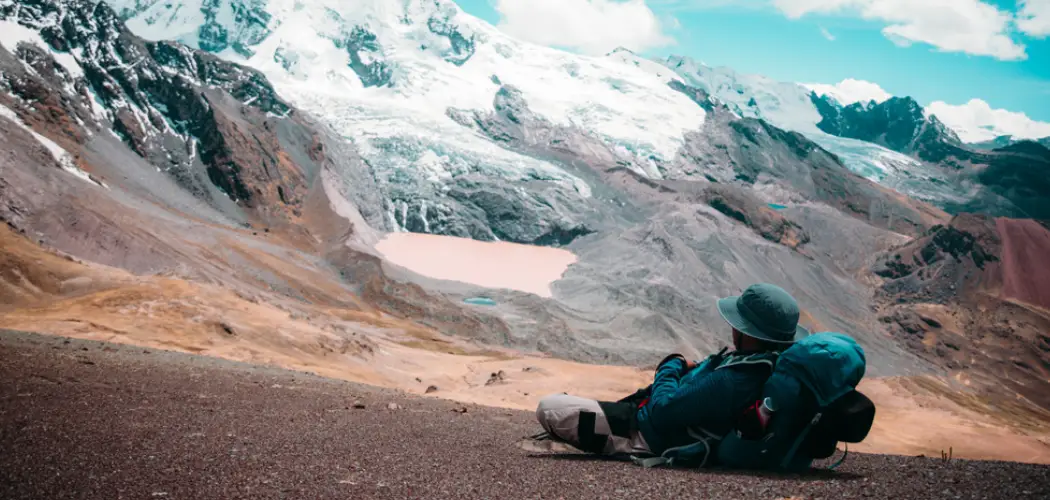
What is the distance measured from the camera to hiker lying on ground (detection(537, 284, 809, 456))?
15.3 feet

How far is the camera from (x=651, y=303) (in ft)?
206

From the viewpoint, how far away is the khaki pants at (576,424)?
17.6 feet

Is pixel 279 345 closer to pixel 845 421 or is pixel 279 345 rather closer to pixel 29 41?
pixel 845 421

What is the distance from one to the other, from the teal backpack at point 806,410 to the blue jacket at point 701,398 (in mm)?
96

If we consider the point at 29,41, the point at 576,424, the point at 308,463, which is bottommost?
the point at 308,463

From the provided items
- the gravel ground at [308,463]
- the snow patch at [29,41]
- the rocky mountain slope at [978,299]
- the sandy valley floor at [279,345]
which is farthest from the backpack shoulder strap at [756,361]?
the rocky mountain slope at [978,299]

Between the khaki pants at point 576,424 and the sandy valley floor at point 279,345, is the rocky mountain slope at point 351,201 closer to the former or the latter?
the sandy valley floor at point 279,345

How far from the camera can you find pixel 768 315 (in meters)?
4.83

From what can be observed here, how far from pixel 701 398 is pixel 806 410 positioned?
0.67 meters

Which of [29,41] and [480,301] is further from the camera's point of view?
[480,301]

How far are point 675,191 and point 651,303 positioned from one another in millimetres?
56944

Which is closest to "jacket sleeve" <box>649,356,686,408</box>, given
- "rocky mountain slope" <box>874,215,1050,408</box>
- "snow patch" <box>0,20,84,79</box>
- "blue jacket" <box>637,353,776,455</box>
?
"blue jacket" <box>637,353,776,455</box>

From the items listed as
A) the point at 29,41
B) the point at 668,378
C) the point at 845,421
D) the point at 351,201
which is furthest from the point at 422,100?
the point at 845,421

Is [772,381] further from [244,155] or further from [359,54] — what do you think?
[359,54]
